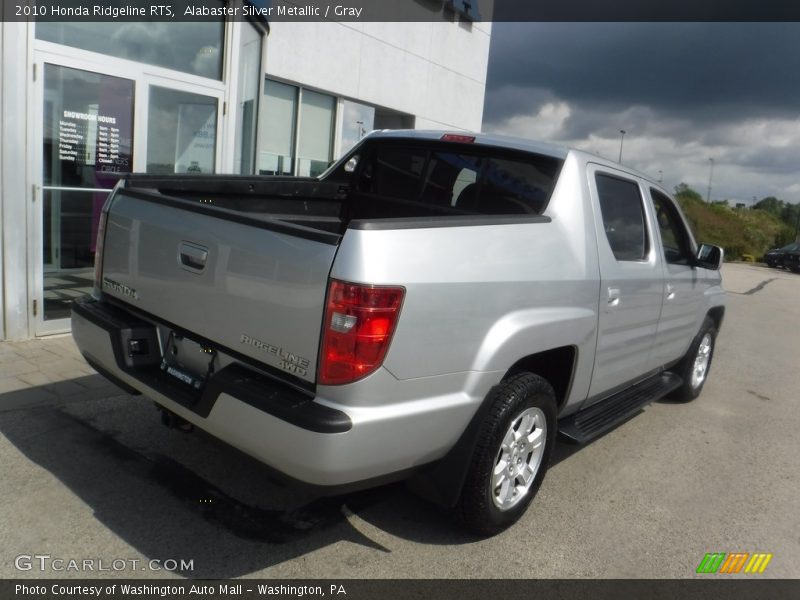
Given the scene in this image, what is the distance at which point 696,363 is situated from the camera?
603 centimetres

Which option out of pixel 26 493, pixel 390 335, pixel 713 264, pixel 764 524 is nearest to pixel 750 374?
pixel 713 264

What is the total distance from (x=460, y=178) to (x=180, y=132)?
4288 mm

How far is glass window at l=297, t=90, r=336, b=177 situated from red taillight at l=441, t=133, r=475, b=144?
7.60 m

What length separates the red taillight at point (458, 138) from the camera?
162 inches

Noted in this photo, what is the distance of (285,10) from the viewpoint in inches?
408

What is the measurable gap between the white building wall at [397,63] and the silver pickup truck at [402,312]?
697cm

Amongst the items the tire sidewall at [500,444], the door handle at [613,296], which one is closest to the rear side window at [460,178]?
the door handle at [613,296]

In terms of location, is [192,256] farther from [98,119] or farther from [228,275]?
[98,119]

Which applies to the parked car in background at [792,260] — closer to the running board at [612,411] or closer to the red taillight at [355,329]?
the running board at [612,411]

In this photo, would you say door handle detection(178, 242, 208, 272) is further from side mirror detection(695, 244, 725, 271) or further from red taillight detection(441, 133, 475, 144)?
side mirror detection(695, 244, 725, 271)

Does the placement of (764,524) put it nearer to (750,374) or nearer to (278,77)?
(750,374)

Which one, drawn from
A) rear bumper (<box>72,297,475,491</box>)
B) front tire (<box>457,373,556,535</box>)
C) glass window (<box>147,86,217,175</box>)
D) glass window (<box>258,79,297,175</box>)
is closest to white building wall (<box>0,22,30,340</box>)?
glass window (<box>147,86,217,175</box>)

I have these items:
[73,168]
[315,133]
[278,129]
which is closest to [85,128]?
[73,168]
